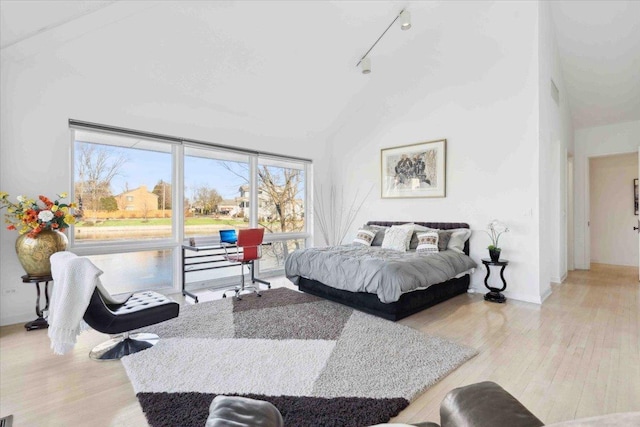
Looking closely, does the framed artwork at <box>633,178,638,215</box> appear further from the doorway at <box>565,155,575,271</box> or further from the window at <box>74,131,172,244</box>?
the window at <box>74,131,172,244</box>

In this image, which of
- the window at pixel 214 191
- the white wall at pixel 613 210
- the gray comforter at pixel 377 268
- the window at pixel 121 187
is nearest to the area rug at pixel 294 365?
the gray comforter at pixel 377 268

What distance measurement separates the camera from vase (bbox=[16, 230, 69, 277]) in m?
3.03

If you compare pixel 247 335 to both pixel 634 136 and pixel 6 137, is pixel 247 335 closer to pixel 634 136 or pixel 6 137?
pixel 6 137

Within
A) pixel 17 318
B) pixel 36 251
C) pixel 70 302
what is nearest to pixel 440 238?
pixel 70 302

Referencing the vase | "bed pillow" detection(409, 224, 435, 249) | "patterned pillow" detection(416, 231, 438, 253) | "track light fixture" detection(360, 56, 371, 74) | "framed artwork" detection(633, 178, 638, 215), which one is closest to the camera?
the vase

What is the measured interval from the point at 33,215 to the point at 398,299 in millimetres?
3767

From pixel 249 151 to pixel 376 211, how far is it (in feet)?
8.63

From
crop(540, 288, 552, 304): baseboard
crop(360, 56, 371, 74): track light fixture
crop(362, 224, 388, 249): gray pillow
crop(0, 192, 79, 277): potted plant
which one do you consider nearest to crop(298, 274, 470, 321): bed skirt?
crop(540, 288, 552, 304): baseboard

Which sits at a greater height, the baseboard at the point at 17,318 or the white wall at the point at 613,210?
the white wall at the point at 613,210

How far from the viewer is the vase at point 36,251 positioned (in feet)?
9.94

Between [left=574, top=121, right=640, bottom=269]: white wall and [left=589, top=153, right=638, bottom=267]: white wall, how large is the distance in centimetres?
58

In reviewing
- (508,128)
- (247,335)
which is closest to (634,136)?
(508,128)

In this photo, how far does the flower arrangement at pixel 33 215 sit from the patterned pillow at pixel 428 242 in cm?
427

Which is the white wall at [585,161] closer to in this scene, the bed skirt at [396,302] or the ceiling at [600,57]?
the ceiling at [600,57]
